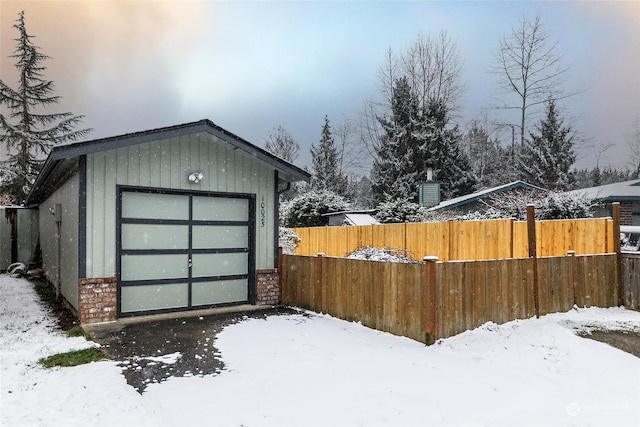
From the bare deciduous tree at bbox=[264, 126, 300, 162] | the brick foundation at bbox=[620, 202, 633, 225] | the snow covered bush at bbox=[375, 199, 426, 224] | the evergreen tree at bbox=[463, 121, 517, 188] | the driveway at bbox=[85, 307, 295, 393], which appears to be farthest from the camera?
the bare deciduous tree at bbox=[264, 126, 300, 162]

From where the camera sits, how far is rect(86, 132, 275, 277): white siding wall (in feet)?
21.9

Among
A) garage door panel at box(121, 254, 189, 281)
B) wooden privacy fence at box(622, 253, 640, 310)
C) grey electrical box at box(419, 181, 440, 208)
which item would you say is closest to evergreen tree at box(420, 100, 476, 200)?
grey electrical box at box(419, 181, 440, 208)

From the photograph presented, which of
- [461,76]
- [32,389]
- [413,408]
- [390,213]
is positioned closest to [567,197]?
[390,213]

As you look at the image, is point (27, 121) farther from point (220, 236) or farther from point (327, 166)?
point (220, 236)

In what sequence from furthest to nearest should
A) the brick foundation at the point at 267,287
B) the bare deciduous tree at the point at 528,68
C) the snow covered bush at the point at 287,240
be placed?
the bare deciduous tree at the point at 528,68 → the snow covered bush at the point at 287,240 → the brick foundation at the point at 267,287

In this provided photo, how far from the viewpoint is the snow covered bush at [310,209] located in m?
19.9

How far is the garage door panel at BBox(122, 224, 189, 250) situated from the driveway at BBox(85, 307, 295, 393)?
1258 mm

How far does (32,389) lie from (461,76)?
27.4m

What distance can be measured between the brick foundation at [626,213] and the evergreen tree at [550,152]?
1098 cm

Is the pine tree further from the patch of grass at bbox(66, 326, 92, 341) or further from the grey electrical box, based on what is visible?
the grey electrical box

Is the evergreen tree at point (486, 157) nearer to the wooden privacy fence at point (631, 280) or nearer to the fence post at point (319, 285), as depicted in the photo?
the wooden privacy fence at point (631, 280)

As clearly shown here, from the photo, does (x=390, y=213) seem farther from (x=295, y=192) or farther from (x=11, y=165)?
(x=11, y=165)

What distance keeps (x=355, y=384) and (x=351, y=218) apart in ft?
46.6

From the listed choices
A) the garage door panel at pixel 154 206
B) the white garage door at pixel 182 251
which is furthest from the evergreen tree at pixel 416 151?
the garage door panel at pixel 154 206
